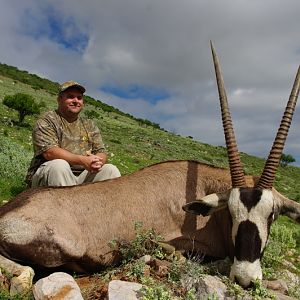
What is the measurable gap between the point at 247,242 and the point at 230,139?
1.67m

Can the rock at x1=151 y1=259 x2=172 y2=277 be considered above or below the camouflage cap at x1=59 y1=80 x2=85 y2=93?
below

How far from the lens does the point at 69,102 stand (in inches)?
347

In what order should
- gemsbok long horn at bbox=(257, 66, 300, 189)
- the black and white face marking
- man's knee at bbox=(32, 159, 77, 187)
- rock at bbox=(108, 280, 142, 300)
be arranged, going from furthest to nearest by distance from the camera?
man's knee at bbox=(32, 159, 77, 187)
gemsbok long horn at bbox=(257, 66, 300, 189)
the black and white face marking
rock at bbox=(108, 280, 142, 300)

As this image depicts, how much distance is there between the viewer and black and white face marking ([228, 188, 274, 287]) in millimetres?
5676

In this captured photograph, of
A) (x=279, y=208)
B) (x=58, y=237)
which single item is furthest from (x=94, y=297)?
(x=279, y=208)

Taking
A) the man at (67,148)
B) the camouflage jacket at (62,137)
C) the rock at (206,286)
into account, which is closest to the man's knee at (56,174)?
the man at (67,148)

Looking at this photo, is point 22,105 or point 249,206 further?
point 22,105

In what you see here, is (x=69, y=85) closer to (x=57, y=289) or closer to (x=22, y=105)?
(x=57, y=289)

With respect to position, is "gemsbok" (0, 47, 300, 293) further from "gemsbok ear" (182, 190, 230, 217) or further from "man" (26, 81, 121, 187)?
"man" (26, 81, 121, 187)

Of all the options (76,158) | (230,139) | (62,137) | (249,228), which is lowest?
(249,228)

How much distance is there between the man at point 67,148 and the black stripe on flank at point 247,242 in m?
3.00

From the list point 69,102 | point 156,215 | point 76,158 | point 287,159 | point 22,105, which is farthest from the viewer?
point 287,159

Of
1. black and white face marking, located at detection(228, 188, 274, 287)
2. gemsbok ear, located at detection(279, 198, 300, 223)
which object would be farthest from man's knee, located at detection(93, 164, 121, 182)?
gemsbok ear, located at detection(279, 198, 300, 223)

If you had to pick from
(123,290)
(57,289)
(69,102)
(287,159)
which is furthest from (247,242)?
(287,159)
